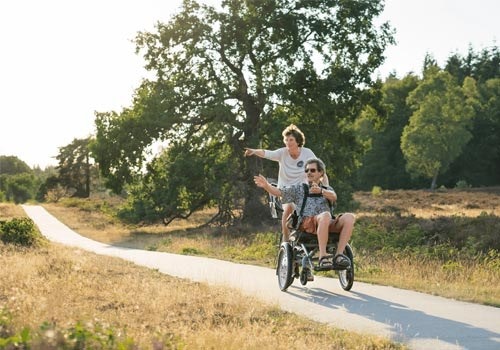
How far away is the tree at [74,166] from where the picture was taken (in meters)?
83.0

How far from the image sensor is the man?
9.01 metres

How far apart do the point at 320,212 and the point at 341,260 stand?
2.83ft

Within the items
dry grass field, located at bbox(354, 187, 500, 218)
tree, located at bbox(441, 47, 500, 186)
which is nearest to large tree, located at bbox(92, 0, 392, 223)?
dry grass field, located at bbox(354, 187, 500, 218)

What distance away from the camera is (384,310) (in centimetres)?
816

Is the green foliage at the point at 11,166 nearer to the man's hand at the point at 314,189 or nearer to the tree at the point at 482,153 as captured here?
the tree at the point at 482,153

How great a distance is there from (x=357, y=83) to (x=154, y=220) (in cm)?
1069

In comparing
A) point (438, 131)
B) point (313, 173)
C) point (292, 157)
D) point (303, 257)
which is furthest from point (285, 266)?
point (438, 131)

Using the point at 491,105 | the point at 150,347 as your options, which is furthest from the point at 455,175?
the point at 150,347

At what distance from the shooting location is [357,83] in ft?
98.7

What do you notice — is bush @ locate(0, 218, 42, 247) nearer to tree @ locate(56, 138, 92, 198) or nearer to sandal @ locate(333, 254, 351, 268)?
sandal @ locate(333, 254, 351, 268)

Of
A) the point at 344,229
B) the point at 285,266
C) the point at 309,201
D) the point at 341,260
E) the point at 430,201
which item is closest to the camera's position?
the point at 341,260

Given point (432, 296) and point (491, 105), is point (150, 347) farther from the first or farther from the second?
point (491, 105)

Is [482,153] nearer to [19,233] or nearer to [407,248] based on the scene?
[407,248]

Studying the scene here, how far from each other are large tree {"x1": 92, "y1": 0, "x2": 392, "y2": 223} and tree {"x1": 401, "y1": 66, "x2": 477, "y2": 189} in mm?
32035
